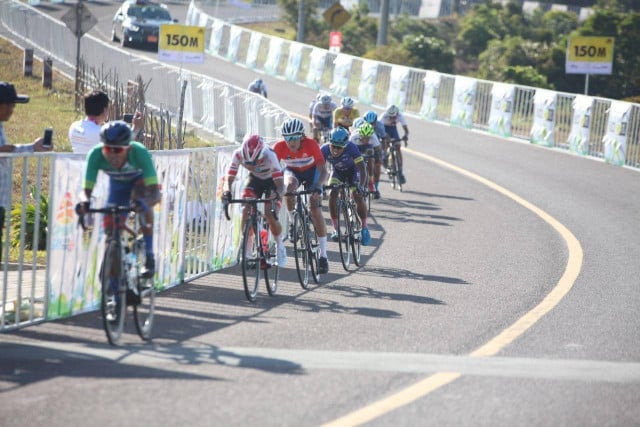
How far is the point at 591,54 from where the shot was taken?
35.5m

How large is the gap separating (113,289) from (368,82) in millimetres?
32284

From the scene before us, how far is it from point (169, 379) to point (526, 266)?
A: 768 cm

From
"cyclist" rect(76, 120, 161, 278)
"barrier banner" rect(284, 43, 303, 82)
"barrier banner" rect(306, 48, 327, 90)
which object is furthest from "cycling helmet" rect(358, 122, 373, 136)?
"barrier banner" rect(284, 43, 303, 82)

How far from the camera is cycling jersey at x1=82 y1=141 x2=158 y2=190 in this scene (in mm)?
9578

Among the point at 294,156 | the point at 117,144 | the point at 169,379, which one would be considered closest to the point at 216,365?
the point at 169,379

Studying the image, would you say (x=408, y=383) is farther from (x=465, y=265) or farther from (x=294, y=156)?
(x=465, y=265)

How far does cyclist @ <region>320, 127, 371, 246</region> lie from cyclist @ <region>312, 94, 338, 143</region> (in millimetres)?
6693

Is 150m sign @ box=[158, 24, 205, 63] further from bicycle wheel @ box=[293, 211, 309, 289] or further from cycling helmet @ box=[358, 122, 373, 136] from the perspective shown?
bicycle wheel @ box=[293, 211, 309, 289]

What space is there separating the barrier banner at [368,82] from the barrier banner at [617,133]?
40.9 feet

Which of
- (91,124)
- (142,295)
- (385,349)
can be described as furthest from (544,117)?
(142,295)

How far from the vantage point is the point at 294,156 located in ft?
44.9

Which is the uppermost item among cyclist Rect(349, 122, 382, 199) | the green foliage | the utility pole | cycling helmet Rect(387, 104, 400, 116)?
the utility pole

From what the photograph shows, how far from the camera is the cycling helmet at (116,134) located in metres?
9.41

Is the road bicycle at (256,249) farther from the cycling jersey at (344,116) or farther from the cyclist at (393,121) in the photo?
the cyclist at (393,121)
